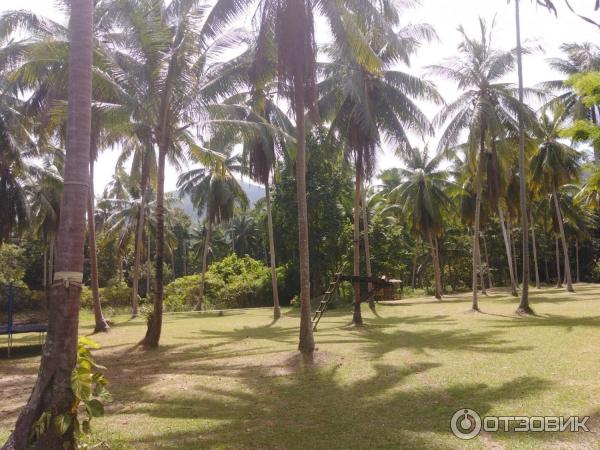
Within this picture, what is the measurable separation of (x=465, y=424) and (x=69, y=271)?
475cm

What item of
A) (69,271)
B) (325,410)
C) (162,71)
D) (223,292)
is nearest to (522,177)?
(162,71)

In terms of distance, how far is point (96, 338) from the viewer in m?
16.9

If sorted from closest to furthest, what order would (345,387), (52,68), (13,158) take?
(345,387) < (52,68) < (13,158)

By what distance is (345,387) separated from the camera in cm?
855

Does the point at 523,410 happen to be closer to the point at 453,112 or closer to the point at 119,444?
the point at 119,444

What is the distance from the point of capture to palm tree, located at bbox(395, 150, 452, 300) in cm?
3225

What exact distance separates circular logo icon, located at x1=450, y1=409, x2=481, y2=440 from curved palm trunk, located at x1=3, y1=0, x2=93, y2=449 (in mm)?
4067

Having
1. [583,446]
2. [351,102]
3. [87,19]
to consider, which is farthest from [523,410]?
[351,102]

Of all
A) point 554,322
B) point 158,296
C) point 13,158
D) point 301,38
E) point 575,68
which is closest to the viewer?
point 301,38

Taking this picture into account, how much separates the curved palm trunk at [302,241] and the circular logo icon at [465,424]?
5134 mm

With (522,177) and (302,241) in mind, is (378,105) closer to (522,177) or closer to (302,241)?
(522,177)

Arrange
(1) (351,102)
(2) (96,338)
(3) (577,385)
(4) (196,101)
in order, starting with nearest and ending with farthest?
(3) (577,385), (4) (196,101), (2) (96,338), (1) (351,102)

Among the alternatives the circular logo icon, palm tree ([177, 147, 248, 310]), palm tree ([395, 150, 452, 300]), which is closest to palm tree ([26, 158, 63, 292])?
palm tree ([177, 147, 248, 310])

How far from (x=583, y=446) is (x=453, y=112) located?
17.9 m
